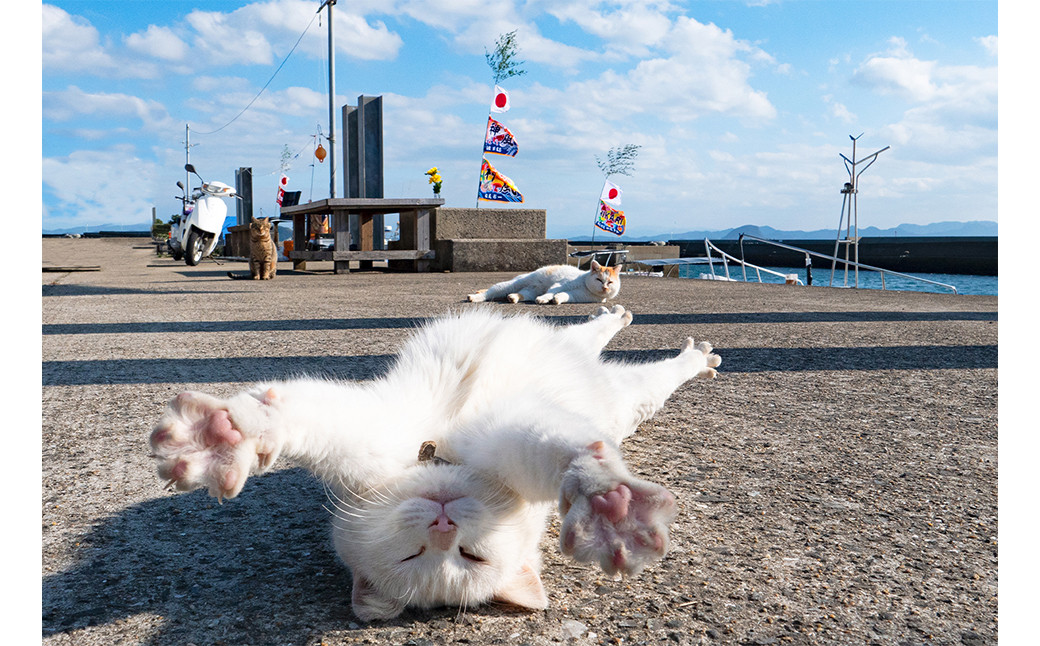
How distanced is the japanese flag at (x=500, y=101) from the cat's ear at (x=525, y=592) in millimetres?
12138

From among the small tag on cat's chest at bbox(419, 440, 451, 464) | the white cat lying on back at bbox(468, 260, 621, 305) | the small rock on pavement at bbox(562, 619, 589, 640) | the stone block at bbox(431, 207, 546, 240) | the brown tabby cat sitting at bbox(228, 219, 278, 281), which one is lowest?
the small rock on pavement at bbox(562, 619, 589, 640)

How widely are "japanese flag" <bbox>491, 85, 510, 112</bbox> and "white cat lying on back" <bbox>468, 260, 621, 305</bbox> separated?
684 centimetres

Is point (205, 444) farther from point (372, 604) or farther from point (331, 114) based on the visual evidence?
point (331, 114)

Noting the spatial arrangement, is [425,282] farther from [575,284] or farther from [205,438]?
[205,438]

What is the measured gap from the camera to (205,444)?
35.2 inches

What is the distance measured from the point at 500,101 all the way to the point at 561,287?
Answer: 23.7 ft

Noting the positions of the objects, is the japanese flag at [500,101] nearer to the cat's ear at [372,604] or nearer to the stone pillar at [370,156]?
the stone pillar at [370,156]

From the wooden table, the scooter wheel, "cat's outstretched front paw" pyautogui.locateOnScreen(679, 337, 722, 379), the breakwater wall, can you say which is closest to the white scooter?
the scooter wheel

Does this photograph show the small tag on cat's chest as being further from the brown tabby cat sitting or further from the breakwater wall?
the breakwater wall

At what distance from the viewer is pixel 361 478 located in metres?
1.09

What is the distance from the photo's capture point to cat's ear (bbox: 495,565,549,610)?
105cm

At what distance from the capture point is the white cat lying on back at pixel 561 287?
20.3ft

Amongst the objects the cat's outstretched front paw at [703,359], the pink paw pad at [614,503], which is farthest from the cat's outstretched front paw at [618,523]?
the cat's outstretched front paw at [703,359]

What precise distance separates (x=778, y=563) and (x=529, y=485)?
526 mm
